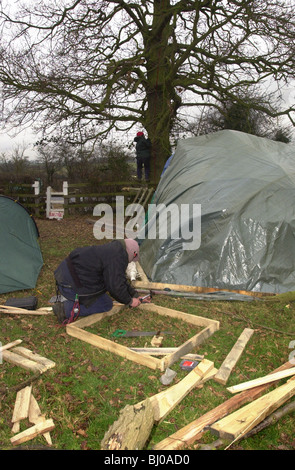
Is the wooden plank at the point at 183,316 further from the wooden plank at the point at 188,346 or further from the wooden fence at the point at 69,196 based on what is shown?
the wooden fence at the point at 69,196

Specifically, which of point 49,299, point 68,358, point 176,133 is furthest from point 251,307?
point 176,133

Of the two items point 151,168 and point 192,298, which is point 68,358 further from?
point 151,168

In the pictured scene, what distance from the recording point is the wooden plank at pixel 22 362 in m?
3.76

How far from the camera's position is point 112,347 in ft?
13.6

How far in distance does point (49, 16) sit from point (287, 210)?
420 inches

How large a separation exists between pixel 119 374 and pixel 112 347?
470mm

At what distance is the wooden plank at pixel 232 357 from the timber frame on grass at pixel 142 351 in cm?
41

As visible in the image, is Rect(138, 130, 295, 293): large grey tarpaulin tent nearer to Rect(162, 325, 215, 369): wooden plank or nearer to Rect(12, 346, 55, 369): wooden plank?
Rect(162, 325, 215, 369): wooden plank

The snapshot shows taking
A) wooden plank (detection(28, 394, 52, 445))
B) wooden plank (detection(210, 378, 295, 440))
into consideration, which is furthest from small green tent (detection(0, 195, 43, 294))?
wooden plank (detection(210, 378, 295, 440))

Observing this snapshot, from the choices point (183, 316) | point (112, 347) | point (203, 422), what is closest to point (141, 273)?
point (183, 316)

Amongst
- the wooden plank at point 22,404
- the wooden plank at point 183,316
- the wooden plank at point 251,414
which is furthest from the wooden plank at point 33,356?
the wooden plank at point 251,414

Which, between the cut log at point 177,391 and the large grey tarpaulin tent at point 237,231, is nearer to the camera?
the cut log at point 177,391

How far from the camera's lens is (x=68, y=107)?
12.2 metres

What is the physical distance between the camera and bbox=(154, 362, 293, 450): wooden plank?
8.76 ft
